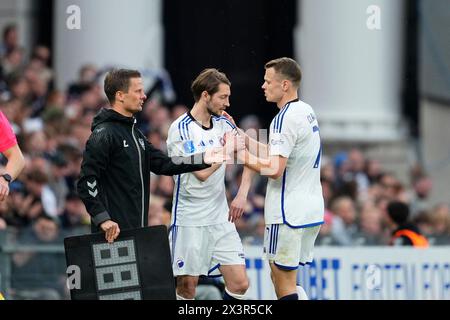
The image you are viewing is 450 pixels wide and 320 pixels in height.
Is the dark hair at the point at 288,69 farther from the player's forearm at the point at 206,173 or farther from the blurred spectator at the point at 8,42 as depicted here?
the blurred spectator at the point at 8,42

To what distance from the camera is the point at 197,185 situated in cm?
1202

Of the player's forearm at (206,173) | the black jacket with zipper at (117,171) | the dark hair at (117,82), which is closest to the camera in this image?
the black jacket with zipper at (117,171)

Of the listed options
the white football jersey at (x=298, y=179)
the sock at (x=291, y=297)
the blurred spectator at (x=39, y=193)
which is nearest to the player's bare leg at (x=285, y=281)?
the sock at (x=291, y=297)

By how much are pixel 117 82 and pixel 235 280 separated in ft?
6.15

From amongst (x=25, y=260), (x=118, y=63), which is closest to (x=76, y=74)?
(x=118, y=63)

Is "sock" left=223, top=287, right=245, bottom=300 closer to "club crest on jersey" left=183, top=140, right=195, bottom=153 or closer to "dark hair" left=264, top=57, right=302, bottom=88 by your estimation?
"club crest on jersey" left=183, top=140, right=195, bottom=153

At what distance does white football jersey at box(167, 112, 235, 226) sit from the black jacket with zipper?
48 centimetres

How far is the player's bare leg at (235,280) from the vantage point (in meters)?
12.0

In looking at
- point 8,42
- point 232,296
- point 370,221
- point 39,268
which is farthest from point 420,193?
point 232,296

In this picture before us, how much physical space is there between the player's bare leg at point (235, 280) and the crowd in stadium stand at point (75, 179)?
243 centimetres

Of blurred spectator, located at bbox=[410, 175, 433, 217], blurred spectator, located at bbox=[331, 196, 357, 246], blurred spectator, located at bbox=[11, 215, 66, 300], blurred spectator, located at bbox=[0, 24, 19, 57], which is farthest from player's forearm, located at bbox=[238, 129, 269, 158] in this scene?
blurred spectator, located at bbox=[410, 175, 433, 217]

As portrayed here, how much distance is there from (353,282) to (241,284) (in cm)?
383

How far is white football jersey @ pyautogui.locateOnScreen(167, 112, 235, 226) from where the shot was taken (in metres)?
11.9

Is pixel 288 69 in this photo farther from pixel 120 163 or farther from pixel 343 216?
pixel 343 216
